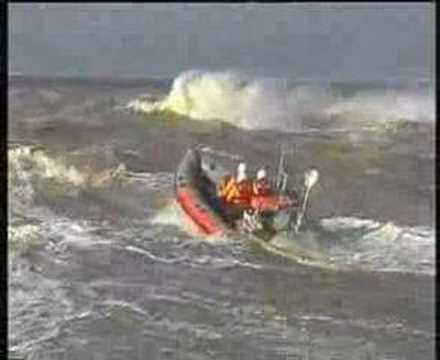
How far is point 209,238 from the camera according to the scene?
2520 millimetres

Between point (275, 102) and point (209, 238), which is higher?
point (275, 102)

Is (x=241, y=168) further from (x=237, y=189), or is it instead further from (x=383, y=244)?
(x=383, y=244)

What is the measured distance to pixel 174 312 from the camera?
250cm

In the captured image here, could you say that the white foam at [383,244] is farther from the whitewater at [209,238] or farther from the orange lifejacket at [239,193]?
the orange lifejacket at [239,193]

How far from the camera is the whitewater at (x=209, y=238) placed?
2.49 meters

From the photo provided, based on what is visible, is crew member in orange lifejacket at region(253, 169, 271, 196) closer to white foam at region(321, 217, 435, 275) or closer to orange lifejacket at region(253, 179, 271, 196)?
orange lifejacket at region(253, 179, 271, 196)

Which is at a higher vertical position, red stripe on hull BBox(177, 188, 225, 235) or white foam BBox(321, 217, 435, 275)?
red stripe on hull BBox(177, 188, 225, 235)

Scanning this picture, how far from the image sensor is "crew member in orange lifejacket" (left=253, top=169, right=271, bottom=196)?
2496mm

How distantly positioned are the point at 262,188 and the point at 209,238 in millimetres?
149

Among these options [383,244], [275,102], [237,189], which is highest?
[275,102]

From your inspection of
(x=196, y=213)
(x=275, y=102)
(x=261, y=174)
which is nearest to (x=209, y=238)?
(x=196, y=213)

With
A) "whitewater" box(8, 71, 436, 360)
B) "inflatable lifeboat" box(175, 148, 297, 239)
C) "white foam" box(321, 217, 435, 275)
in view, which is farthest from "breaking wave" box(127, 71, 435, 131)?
"white foam" box(321, 217, 435, 275)

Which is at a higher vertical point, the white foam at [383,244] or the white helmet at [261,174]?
the white helmet at [261,174]

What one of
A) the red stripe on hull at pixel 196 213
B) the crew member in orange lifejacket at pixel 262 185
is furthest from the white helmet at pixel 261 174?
the red stripe on hull at pixel 196 213
